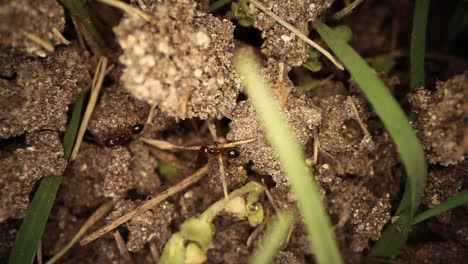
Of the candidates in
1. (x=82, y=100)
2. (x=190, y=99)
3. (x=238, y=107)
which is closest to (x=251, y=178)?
(x=238, y=107)

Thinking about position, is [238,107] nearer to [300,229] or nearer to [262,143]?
[262,143]

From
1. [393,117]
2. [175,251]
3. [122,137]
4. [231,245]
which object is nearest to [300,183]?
[393,117]

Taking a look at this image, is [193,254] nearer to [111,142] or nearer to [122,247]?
[122,247]

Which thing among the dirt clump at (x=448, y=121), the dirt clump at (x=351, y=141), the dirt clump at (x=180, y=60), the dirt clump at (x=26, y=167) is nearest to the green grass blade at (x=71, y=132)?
the dirt clump at (x=26, y=167)

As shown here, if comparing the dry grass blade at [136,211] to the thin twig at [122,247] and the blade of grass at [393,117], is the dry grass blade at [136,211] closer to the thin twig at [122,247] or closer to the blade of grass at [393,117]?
the thin twig at [122,247]

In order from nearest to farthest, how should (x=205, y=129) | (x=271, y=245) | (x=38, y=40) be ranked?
(x=271, y=245), (x=38, y=40), (x=205, y=129)

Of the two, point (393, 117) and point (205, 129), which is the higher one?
point (205, 129)
